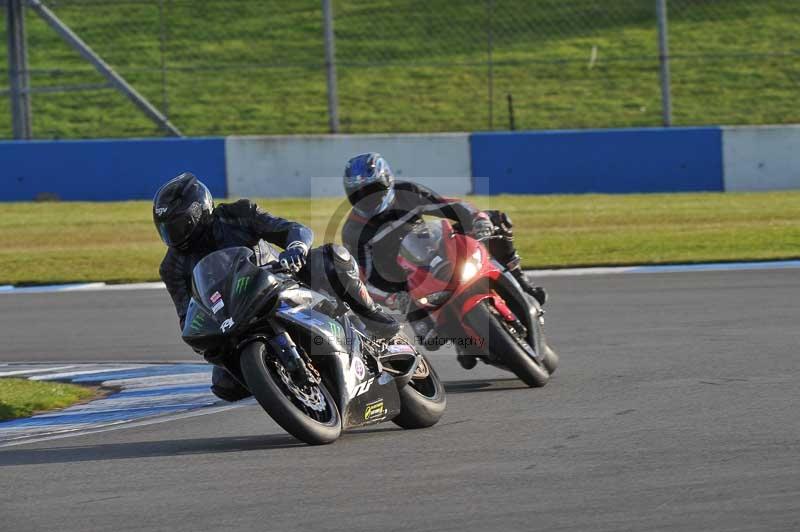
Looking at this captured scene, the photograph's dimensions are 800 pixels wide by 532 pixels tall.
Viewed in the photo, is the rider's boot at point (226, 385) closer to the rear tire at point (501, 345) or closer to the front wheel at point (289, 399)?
the front wheel at point (289, 399)

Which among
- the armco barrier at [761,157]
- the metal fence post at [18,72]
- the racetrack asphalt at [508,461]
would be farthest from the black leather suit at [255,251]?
the metal fence post at [18,72]

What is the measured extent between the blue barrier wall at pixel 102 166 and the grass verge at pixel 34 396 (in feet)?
40.4

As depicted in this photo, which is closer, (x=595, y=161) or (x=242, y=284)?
(x=242, y=284)

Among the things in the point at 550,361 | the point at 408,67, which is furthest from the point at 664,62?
the point at 550,361

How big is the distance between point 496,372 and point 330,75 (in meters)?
13.7

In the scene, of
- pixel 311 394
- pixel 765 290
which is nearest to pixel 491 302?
pixel 311 394

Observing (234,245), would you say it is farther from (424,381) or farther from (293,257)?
(424,381)

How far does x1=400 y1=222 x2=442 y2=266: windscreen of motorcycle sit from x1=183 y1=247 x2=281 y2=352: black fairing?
1.79m

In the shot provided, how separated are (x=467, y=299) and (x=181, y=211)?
1.95 metres

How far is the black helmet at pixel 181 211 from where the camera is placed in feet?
22.7

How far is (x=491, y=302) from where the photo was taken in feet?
27.3

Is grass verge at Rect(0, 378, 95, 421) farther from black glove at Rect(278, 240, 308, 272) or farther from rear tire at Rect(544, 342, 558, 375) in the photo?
rear tire at Rect(544, 342, 558, 375)

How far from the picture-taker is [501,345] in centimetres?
818

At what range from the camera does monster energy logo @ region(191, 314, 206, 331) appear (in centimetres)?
646
